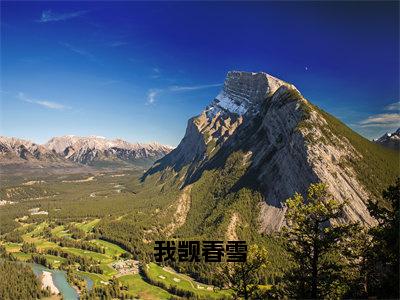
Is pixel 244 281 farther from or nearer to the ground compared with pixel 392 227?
nearer to the ground

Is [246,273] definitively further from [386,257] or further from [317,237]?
[386,257]

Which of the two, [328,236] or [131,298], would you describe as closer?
[328,236]

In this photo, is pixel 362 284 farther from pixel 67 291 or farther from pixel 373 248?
pixel 67 291

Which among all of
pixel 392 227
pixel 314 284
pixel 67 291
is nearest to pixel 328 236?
pixel 314 284

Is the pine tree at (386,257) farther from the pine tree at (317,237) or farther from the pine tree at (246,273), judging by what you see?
the pine tree at (246,273)

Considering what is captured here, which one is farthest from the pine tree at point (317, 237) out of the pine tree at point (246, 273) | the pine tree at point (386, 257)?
the pine tree at point (386, 257)

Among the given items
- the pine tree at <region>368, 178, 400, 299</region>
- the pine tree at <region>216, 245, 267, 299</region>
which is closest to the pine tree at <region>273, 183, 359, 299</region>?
the pine tree at <region>216, 245, 267, 299</region>

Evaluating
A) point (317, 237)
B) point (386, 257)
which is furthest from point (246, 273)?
point (386, 257)

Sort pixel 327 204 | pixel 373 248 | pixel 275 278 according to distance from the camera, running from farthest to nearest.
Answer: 1. pixel 275 278
2. pixel 373 248
3. pixel 327 204

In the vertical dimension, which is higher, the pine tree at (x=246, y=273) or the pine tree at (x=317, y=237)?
the pine tree at (x=317, y=237)

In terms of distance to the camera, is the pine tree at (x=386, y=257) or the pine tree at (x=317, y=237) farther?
the pine tree at (x=386, y=257)

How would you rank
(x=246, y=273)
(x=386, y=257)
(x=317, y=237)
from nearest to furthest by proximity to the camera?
(x=317, y=237), (x=386, y=257), (x=246, y=273)
